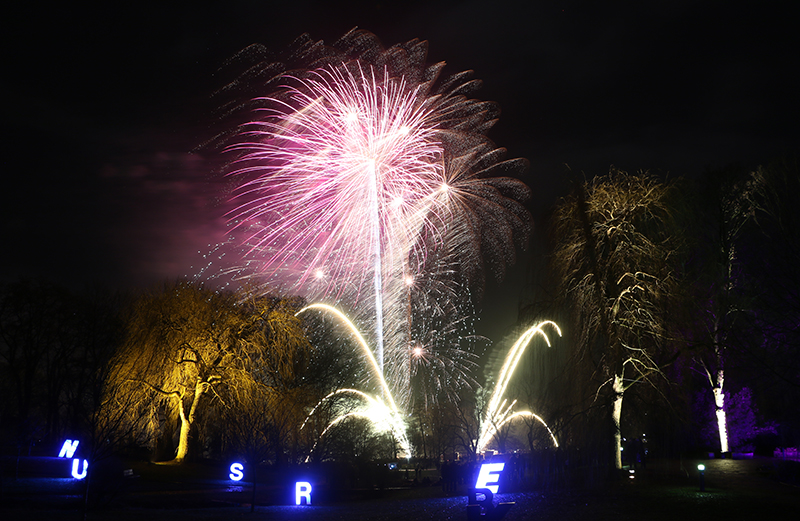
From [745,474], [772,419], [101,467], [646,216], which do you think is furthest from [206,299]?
[772,419]

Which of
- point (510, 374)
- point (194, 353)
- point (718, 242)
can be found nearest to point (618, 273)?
point (718, 242)

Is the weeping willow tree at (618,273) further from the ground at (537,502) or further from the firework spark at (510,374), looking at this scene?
the ground at (537,502)

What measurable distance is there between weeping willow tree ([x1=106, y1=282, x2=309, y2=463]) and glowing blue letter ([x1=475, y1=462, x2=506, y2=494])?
16.1m

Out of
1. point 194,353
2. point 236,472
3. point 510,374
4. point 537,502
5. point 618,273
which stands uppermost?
point 618,273

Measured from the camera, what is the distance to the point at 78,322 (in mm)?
37969

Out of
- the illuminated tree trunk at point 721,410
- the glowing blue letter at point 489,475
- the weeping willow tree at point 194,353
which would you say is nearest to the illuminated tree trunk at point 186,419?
the weeping willow tree at point 194,353

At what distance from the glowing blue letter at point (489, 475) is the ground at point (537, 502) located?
1.06 meters

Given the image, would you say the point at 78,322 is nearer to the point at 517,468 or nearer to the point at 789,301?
the point at 517,468

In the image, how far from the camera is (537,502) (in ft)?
50.6

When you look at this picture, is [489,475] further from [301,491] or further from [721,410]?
[721,410]

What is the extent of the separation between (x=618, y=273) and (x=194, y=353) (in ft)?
66.8

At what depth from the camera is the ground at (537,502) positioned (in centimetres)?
1327

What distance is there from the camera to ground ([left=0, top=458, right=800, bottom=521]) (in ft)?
43.5

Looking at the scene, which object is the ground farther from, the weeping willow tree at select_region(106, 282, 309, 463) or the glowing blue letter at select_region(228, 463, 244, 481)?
the weeping willow tree at select_region(106, 282, 309, 463)
